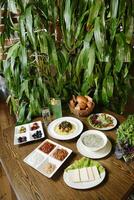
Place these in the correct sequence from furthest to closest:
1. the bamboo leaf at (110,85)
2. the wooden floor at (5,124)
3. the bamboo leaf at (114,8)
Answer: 1. the wooden floor at (5,124)
2. the bamboo leaf at (110,85)
3. the bamboo leaf at (114,8)

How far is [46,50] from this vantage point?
4.25ft

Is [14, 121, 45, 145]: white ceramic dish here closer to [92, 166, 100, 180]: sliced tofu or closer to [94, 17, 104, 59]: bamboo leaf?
[92, 166, 100, 180]: sliced tofu

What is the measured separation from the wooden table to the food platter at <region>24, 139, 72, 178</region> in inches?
0.9

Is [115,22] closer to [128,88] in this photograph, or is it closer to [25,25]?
[25,25]

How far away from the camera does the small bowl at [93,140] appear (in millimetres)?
1065

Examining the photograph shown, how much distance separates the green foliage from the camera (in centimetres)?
119

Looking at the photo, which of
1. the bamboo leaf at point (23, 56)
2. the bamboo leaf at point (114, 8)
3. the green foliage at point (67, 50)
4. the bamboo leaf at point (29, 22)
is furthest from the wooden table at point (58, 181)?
the bamboo leaf at point (114, 8)

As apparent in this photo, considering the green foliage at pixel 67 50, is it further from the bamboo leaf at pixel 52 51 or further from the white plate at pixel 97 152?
the white plate at pixel 97 152

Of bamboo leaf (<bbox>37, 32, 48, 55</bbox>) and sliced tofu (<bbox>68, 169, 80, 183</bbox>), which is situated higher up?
bamboo leaf (<bbox>37, 32, 48, 55</bbox>)

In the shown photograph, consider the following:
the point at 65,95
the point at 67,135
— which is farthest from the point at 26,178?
the point at 65,95

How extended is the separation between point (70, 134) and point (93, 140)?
0.16 metres

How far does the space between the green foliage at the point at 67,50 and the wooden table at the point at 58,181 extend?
433mm

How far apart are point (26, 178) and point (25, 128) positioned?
0.39 m

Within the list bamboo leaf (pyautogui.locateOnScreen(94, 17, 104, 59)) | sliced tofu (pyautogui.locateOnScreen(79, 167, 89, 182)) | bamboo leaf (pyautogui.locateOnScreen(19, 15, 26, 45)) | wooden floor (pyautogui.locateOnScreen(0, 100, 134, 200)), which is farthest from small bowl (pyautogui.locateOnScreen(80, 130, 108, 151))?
wooden floor (pyautogui.locateOnScreen(0, 100, 134, 200))
